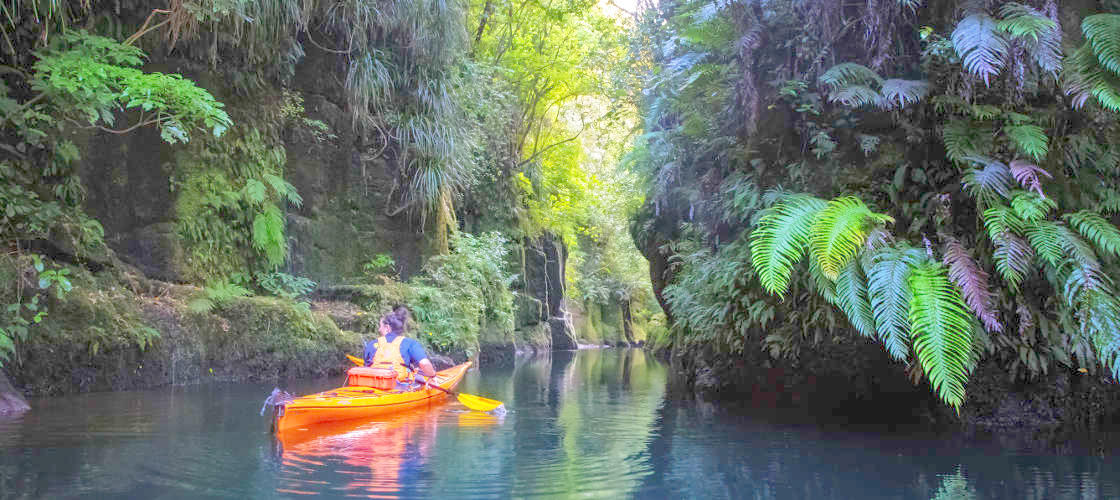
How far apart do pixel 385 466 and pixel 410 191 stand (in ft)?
32.2

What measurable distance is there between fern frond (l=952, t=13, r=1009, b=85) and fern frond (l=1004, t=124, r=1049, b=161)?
1.68ft

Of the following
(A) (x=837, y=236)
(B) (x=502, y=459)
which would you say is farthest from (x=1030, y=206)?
(B) (x=502, y=459)

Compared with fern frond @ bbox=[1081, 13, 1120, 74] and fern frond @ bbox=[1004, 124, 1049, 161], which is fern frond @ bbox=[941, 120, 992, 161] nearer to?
fern frond @ bbox=[1004, 124, 1049, 161]

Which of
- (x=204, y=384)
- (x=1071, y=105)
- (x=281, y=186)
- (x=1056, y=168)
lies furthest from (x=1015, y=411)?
(x=281, y=186)

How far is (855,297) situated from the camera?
604 cm

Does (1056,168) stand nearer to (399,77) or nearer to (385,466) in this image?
(385,466)

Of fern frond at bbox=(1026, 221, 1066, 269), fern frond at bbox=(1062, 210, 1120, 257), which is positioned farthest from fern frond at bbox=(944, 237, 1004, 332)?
fern frond at bbox=(1062, 210, 1120, 257)

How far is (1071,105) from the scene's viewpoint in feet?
21.1

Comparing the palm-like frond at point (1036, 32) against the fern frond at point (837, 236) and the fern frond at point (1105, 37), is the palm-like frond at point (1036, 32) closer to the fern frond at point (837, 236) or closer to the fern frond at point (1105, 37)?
the fern frond at point (1105, 37)

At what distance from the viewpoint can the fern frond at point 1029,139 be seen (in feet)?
19.8

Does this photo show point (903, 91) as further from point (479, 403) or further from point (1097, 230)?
point (479, 403)

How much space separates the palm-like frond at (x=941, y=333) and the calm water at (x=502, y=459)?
605mm

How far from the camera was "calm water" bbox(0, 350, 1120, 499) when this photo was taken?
468cm

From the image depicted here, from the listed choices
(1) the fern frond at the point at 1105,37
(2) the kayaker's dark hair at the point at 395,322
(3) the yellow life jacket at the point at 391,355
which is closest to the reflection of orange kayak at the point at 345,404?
(3) the yellow life jacket at the point at 391,355
